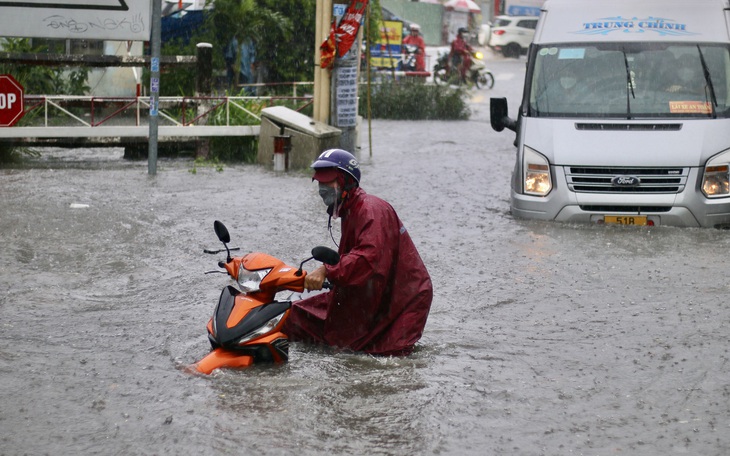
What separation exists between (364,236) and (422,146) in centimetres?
1396

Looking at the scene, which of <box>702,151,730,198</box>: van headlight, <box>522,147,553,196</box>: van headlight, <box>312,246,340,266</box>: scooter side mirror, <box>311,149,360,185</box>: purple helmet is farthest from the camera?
<box>522,147,553,196</box>: van headlight

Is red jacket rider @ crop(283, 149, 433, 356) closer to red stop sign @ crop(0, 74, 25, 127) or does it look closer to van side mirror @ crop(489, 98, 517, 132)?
van side mirror @ crop(489, 98, 517, 132)

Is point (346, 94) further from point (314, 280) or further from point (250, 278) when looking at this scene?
point (314, 280)

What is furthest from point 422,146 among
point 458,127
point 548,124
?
point 548,124

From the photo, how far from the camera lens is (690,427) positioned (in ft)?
18.4

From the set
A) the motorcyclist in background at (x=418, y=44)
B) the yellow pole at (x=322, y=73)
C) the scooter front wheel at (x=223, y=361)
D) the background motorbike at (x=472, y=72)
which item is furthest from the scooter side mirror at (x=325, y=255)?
the motorcyclist in background at (x=418, y=44)

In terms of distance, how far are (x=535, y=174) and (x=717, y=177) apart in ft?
6.09

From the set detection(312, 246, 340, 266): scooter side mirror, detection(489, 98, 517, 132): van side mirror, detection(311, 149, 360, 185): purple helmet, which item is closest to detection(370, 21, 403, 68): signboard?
detection(489, 98, 517, 132): van side mirror

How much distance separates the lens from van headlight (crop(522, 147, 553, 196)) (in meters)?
11.7

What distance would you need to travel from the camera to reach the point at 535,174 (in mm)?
11781

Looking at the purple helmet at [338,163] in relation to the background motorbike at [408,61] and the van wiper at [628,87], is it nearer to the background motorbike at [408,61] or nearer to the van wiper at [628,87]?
the van wiper at [628,87]

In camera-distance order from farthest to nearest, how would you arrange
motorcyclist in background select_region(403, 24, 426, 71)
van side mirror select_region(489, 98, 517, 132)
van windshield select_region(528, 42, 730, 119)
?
1. motorcyclist in background select_region(403, 24, 426, 71)
2. van side mirror select_region(489, 98, 517, 132)
3. van windshield select_region(528, 42, 730, 119)

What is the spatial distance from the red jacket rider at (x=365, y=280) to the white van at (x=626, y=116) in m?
5.39

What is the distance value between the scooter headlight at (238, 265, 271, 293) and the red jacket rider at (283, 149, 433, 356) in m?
0.34
